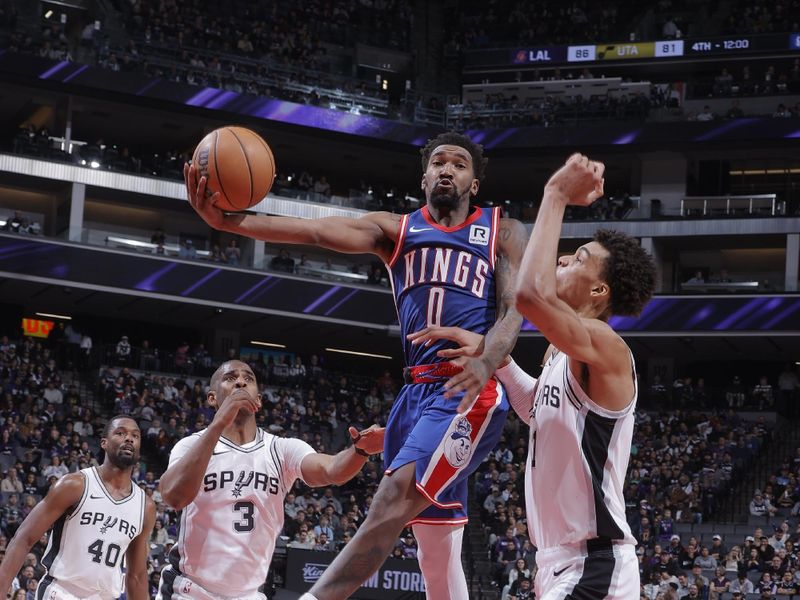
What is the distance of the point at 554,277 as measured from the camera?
473 cm

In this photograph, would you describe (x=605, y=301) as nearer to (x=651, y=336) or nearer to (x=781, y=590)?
(x=781, y=590)

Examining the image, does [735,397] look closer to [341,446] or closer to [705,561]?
[341,446]

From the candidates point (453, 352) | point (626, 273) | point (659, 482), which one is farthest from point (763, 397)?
point (626, 273)

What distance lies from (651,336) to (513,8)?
1581cm

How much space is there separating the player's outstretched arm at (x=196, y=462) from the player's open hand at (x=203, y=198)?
43.0 inches

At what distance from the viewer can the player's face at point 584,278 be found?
516 centimetres

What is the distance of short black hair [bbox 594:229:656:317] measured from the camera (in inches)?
203

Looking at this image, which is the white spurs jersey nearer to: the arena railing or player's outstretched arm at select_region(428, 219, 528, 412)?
player's outstretched arm at select_region(428, 219, 528, 412)

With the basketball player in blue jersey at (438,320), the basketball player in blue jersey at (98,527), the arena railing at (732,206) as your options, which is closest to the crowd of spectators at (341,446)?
the arena railing at (732,206)

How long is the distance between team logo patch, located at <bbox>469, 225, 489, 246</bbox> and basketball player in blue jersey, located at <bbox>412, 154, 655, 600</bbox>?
42.9 inches

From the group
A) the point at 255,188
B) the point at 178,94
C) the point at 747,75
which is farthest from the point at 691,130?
the point at 255,188

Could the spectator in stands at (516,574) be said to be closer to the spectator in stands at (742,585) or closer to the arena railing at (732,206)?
the spectator in stands at (742,585)

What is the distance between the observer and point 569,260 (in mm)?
5273

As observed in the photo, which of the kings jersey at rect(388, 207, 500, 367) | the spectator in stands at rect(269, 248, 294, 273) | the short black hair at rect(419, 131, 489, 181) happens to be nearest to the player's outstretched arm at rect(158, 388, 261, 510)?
the kings jersey at rect(388, 207, 500, 367)
